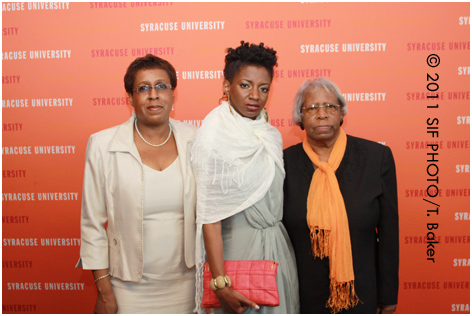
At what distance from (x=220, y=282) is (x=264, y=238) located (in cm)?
31

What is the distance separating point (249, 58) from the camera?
1.96 m

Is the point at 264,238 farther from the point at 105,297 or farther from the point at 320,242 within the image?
the point at 105,297

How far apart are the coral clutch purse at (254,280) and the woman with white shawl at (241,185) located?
37mm

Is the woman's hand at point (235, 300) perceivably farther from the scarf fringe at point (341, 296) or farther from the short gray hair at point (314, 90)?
the short gray hair at point (314, 90)

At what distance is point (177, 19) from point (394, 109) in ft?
5.85

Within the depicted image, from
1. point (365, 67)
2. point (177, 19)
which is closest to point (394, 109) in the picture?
point (365, 67)

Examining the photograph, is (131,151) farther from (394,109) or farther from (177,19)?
(394,109)

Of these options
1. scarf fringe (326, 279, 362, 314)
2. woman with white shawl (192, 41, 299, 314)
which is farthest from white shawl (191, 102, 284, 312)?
scarf fringe (326, 279, 362, 314)

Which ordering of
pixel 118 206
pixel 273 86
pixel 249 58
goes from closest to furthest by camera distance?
pixel 249 58 < pixel 118 206 < pixel 273 86

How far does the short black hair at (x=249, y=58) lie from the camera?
1968mm

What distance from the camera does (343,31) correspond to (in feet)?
9.58

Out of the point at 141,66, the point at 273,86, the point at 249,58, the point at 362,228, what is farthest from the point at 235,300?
the point at 273,86

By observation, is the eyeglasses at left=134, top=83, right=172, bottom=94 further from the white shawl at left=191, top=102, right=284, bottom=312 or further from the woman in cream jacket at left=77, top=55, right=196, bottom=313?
the white shawl at left=191, top=102, right=284, bottom=312

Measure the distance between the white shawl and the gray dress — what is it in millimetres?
71
